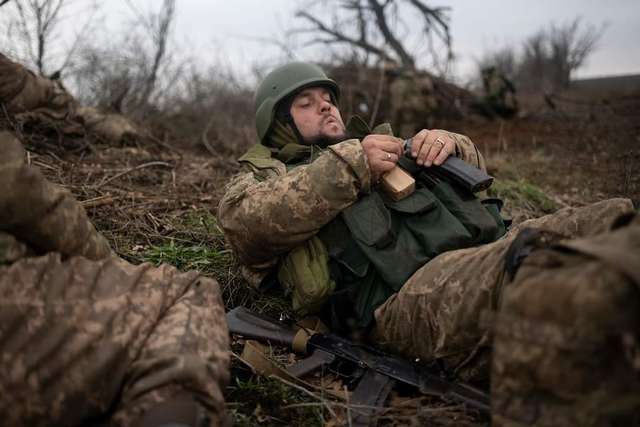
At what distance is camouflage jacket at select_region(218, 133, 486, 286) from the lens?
7.52 feet

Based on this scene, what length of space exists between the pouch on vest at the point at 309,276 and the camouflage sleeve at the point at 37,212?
93cm

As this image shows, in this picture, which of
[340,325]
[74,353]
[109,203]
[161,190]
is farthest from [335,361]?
[161,190]

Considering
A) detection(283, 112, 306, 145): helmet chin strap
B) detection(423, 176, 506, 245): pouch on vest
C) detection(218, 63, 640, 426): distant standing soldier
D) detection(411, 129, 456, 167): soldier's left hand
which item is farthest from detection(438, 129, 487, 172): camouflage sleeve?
detection(283, 112, 306, 145): helmet chin strap

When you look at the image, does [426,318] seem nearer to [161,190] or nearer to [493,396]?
[493,396]

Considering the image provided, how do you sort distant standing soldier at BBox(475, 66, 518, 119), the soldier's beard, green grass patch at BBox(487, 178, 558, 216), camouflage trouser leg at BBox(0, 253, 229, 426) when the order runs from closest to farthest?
camouflage trouser leg at BBox(0, 253, 229, 426) → the soldier's beard → green grass patch at BBox(487, 178, 558, 216) → distant standing soldier at BBox(475, 66, 518, 119)

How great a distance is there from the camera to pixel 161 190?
14.7 feet

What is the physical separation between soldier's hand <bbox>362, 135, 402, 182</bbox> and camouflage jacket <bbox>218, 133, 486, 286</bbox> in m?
0.08

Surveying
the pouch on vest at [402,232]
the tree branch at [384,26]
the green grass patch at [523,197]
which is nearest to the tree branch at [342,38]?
the tree branch at [384,26]

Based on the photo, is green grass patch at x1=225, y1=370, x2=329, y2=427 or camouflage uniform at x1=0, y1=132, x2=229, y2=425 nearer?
Result: camouflage uniform at x1=0, y1=132, x2=229, y2=425

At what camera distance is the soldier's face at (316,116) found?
3.01 m

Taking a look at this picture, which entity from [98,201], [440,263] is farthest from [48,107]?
[440,263]

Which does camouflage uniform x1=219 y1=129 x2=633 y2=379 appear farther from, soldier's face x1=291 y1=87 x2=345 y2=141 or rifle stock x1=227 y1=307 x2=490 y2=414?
soldier's face x1=291 y1=87 x2=345 y2=141

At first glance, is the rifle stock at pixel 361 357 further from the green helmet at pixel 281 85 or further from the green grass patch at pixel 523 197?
the green grass patch at pixel 523 197

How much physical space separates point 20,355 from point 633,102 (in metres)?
13.5
